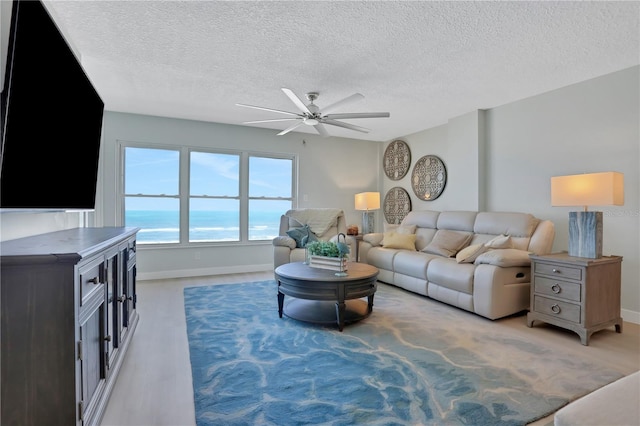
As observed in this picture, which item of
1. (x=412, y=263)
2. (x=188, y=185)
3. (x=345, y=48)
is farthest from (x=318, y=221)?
(x=345, y=48)

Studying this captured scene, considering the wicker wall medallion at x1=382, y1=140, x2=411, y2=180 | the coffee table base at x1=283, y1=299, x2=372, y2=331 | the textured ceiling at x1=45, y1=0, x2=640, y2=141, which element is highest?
the textured ceiling at x1=45, y1=0, x2=640, y2=141

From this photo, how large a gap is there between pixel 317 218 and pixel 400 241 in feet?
4.38

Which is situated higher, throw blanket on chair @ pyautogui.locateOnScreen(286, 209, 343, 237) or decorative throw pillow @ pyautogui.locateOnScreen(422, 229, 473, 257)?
throw blanket on chair @ pyautogui.locateOnScreen(286, 209, 343, 237)

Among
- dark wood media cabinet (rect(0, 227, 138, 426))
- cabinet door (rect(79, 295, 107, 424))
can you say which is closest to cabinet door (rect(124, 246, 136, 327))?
cabinet door (rect(79, 295, 107, 424))

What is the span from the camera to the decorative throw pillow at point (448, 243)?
13.4 feet

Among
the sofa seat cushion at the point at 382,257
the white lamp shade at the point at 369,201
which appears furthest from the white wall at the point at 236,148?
the sofa seat cushion at the point at 382,257

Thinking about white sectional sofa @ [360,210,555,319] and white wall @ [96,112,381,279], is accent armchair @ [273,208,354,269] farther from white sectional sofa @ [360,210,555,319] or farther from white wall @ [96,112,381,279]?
white wall @ [96,112,381,279]

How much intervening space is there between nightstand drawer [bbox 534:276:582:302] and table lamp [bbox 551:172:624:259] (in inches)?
12.0

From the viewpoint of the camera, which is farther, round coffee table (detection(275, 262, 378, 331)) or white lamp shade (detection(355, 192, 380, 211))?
white lamp shade (detection(355, 192, 380, 211))

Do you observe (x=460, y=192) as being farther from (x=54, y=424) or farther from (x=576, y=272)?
(x=54, y=424)

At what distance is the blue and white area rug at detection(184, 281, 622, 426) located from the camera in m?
1.72

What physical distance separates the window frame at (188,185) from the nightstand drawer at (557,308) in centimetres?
401

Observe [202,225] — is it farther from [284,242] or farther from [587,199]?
[587,199]

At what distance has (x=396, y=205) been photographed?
6.25 meters
